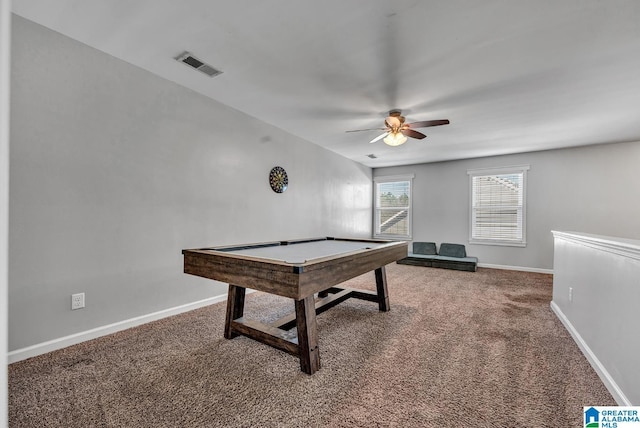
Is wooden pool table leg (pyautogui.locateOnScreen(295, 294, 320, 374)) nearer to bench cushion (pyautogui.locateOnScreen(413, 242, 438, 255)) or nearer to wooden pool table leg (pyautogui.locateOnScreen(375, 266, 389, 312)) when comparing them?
wooden pool table leg (pyautogui.locateOnScreen(375, 266, 389, 312))

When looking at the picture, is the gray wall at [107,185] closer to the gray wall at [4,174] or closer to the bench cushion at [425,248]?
the gray wall at [4,174]

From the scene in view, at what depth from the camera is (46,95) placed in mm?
2139

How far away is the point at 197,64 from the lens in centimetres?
256

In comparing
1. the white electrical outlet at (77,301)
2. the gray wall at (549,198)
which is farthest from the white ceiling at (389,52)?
the white electrical outlet at (77,301)

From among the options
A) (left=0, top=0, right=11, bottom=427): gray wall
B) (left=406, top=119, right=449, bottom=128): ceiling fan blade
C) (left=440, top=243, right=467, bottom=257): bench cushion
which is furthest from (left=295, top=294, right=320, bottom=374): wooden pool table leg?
(left=440, top=243, right=467, bottom=257): bench cushion

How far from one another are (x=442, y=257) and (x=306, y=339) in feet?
15.1

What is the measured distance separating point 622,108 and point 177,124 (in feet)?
16.6

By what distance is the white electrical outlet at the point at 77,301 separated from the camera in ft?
7.46

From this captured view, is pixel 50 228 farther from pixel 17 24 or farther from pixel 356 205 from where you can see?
pixel 356 205

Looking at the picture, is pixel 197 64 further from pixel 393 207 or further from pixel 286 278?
pixel 393 207

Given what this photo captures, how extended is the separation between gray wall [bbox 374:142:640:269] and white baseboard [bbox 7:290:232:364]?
535 centimetres

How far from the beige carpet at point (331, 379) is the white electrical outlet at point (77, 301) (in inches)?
12.2

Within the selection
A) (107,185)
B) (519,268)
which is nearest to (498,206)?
(519,268)

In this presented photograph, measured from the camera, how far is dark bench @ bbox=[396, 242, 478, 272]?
5.38 metres
